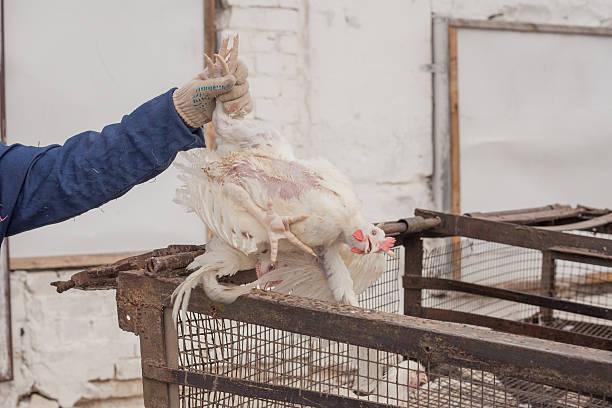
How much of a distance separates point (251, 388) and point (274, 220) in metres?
0.30

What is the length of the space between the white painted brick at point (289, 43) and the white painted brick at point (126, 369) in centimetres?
150

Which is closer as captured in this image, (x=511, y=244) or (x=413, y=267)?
(x=511, y=244)

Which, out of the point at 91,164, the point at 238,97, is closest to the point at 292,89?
the point at 238,97

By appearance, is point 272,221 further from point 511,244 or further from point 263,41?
point 263,41

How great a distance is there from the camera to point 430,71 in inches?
130

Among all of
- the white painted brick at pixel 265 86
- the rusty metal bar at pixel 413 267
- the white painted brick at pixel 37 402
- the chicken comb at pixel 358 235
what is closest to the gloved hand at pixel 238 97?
the chicken comb at pixel 358 235

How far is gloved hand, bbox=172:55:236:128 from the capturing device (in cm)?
140

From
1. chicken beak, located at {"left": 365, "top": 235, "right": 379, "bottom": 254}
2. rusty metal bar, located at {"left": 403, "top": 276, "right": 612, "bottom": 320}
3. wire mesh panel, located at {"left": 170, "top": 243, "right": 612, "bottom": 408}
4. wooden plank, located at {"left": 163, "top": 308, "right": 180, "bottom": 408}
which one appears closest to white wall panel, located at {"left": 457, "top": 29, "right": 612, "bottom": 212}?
rusty metal bar, located at {"left": 403, "top": 276, "right": 612, "bottom": 320}

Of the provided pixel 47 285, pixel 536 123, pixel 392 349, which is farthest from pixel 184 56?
pixel 392 349

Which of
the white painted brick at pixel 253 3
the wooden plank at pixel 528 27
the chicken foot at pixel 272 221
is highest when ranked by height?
the white painted brick at pixel 253 3

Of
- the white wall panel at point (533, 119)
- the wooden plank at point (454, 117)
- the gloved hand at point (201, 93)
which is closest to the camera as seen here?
the gloved hand at point (201, 93)

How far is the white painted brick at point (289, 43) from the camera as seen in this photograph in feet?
9.72

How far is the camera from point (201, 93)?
1.41 m

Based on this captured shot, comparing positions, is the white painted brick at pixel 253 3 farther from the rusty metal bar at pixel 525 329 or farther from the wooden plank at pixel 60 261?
the rusty metal bar at pixel 525 329
